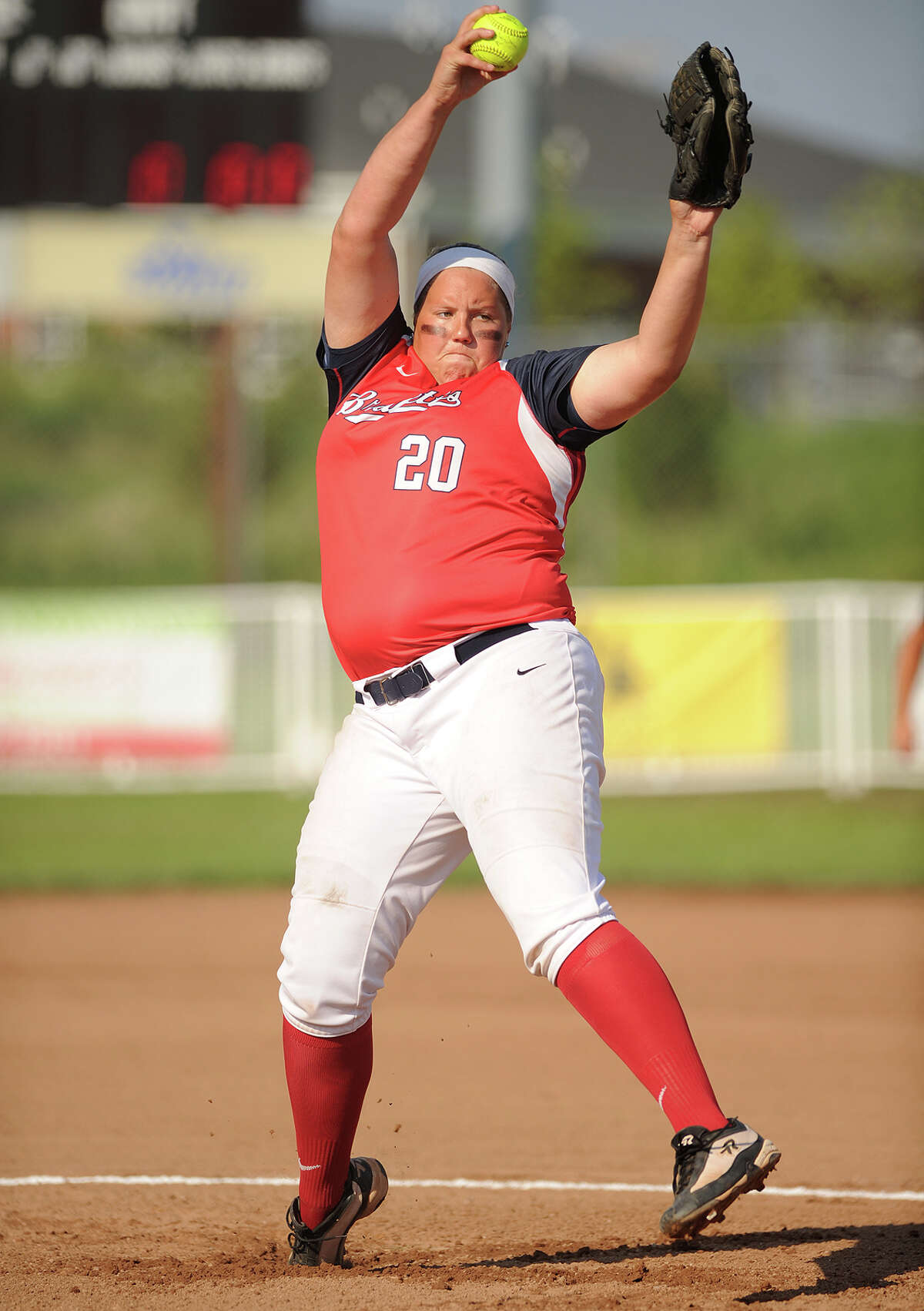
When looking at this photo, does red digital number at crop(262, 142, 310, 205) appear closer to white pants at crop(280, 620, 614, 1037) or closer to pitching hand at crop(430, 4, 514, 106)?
pitching hand at crop(430, 4, 514, 106)

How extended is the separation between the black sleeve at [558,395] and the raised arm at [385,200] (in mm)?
398

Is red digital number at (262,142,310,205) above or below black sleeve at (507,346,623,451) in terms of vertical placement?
above

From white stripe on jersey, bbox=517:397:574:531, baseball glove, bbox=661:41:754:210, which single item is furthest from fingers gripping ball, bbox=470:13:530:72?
white stripe on jersey, bbox=517:397:574:531

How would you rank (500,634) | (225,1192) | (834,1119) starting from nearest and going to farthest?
1. (500,634)
2. (225,1192)
3. (834,1119)

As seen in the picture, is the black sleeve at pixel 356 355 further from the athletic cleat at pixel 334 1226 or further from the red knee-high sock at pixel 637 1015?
the athletic cleat at pixel 334 1226

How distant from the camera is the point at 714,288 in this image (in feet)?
79.5

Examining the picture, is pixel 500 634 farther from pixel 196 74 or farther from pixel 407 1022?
pixel 196 74

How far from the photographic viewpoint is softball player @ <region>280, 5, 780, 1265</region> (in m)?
2.68

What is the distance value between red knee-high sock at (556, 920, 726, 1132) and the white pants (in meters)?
0.05

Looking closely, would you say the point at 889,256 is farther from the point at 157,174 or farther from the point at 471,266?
the point at 471,266

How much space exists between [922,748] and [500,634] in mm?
8644

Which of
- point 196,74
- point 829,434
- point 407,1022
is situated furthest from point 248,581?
point 407,1022

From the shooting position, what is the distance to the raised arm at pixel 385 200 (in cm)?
288

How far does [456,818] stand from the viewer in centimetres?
291
